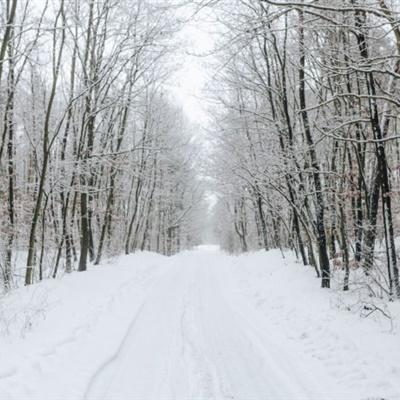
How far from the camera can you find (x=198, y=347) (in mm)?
6586

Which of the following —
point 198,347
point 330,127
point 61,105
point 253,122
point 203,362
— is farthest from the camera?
point 61,105

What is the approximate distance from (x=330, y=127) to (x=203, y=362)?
5971mm

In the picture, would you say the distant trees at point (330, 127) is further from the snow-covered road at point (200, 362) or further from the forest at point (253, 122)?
the snow-covered road at point (200, 362)

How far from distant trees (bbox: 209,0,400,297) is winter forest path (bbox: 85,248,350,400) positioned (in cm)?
293

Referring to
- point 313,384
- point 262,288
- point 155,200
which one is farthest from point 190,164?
point 313,384

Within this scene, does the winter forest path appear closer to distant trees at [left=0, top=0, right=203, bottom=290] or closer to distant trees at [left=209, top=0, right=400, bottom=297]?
distant trees at [left=209, top=0, right=400, bottom=297]

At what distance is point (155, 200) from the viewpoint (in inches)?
1377

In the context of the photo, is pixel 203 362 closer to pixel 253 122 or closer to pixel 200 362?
pixel 200 362

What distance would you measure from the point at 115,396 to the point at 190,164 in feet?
115

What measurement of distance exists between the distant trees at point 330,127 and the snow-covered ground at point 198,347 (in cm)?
174

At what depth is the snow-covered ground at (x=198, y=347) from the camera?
478cm

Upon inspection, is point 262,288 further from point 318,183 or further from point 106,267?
point 106,267

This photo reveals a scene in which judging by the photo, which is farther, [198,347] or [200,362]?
[198,347]

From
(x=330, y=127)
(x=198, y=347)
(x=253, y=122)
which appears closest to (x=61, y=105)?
(x=253, y=122)
